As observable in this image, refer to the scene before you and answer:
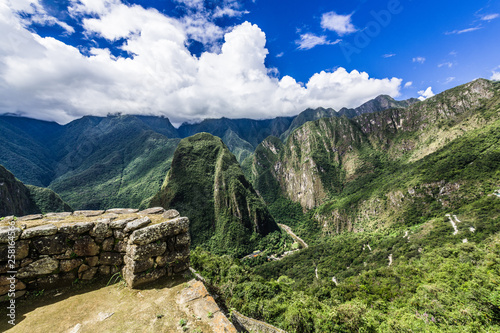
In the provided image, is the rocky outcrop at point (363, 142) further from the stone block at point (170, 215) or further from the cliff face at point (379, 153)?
the stone block at point (170, 215)

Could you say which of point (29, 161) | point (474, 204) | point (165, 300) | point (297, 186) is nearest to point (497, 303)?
point (165, 300)

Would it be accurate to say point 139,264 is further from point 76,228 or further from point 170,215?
point 76,228

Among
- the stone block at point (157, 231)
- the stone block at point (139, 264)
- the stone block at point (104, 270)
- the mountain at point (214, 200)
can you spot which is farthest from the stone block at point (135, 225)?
the mountain at point (214, 200)

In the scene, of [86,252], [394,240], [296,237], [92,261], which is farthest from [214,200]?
[86,252]

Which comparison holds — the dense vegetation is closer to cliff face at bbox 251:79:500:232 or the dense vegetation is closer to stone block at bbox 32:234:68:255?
cliff face at bbox 251:79:500:232

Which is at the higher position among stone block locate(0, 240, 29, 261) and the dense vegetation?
stone block locate(0, 240, 29, 261)

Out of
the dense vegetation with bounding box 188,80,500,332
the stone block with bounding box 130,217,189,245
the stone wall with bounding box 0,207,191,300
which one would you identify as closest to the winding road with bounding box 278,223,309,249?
the dense vegetation with bounding box 188,80,500,332

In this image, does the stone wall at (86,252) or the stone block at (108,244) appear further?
the stone block at (108,244)
